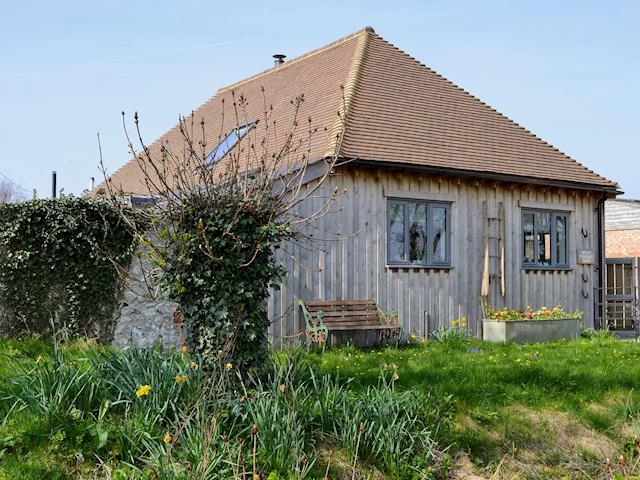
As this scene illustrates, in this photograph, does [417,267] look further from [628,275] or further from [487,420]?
[628,275]

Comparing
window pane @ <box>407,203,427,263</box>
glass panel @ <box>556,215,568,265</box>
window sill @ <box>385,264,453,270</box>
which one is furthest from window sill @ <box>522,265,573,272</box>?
window pane @ <box>407,203,427,263</box>

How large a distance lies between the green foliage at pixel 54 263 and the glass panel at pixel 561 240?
9634mm

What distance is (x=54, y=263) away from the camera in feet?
38.7

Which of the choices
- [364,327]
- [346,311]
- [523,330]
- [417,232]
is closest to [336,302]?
[346,311]

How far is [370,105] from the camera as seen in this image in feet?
50.9

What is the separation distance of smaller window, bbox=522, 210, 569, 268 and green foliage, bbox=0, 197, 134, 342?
8.66m

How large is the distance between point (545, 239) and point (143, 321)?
29.4 feet

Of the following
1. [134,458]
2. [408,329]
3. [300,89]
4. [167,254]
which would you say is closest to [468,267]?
[408,329]

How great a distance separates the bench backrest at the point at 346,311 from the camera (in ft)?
42.2

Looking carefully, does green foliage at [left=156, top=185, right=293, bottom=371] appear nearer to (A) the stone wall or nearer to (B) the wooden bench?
(B) the wooden bench

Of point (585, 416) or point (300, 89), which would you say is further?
point (300, 89)

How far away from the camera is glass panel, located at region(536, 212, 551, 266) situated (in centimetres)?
1647

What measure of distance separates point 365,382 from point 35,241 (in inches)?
233

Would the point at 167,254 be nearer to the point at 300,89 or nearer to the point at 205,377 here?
the point at 205,377
